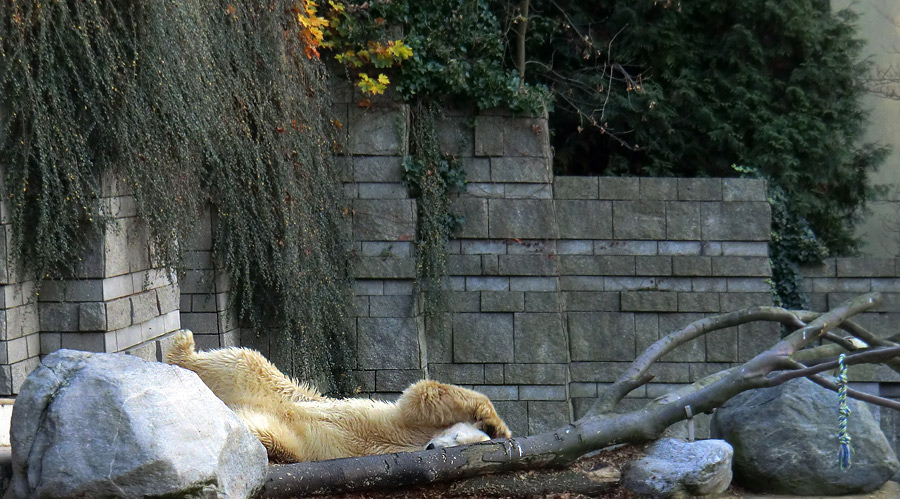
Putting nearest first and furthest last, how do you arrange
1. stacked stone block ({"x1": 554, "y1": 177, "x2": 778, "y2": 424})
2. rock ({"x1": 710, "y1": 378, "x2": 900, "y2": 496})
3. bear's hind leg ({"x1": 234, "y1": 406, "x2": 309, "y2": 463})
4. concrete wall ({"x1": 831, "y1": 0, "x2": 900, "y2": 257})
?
bear's hind leg ({"x1": 234, "y1": 406, "x2": 309, "y2": 463}) → rock ({"x1": 710, "y1": 378, "x2": 900, "y2": 496}) → stacked stone block ({"x1": 554, "y1": 177, "x2": 778, "y2": 424}) → concrete wall ({"x1": 831, "y1": 0, "x2": 900, "y2": 257})

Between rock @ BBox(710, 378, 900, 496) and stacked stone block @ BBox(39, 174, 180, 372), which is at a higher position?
stacked stone block @ BBox(39, 174, 180, 372)

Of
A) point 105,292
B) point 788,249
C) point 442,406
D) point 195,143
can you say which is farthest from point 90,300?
point 788,249

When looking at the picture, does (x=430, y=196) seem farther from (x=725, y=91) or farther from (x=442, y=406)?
(x=725, y=91)

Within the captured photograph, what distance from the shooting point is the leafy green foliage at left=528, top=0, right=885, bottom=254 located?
7512 mm

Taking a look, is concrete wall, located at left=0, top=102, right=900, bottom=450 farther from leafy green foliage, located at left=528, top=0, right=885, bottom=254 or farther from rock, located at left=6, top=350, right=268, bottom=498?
rock, located at left=6, top=350, right=268, bottom=498

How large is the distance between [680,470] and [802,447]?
894 millimetres

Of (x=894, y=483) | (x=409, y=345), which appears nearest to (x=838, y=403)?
(x=894, y=483)

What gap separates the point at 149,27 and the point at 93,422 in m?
1.90

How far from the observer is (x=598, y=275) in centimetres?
664

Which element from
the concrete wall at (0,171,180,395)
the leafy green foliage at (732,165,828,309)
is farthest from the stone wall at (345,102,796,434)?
the concrete wall at (0,171,180,395)

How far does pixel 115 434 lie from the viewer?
2.67m

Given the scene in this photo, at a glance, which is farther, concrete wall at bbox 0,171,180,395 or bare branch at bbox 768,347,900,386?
bare branch at bbox 768,347,900,386

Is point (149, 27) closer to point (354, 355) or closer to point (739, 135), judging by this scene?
point (354, 355)

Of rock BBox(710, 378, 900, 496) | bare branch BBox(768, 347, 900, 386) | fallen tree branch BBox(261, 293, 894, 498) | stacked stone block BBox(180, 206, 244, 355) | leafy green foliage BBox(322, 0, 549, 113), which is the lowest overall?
rock BBox(710, 378, 900, 496)
